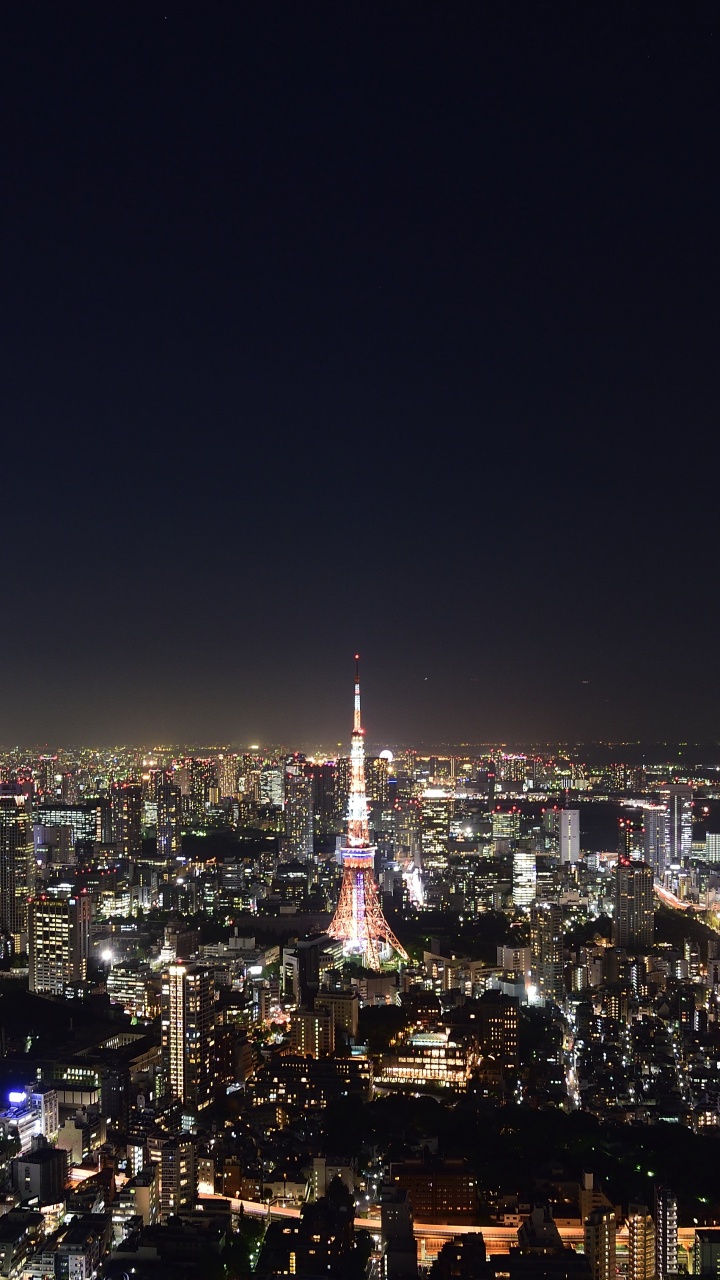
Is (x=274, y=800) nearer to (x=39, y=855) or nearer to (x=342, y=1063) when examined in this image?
(x=39, y=855)

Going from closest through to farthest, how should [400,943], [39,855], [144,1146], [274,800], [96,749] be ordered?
1. [144,1146]
2. [400,943]
3. [39,855]
4. [274,800]
5. [96,749]

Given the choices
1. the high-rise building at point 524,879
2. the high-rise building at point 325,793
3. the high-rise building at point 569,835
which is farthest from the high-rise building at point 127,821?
the high-rise building at point 569,835

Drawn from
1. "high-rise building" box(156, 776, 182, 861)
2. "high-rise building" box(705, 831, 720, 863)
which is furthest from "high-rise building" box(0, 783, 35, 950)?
"high-rise building" box(705, 831, 720, 863)

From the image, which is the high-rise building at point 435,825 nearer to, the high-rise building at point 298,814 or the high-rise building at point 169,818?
the high-rise building at point 298,814

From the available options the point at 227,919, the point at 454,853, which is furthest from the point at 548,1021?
the point at 454,853

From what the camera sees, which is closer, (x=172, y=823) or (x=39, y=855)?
(x=39, y=855)

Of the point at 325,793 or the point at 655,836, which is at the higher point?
the point at 325,793

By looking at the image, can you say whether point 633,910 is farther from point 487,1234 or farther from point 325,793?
point 325,793

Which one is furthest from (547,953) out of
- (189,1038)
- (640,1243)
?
(640,1243)
